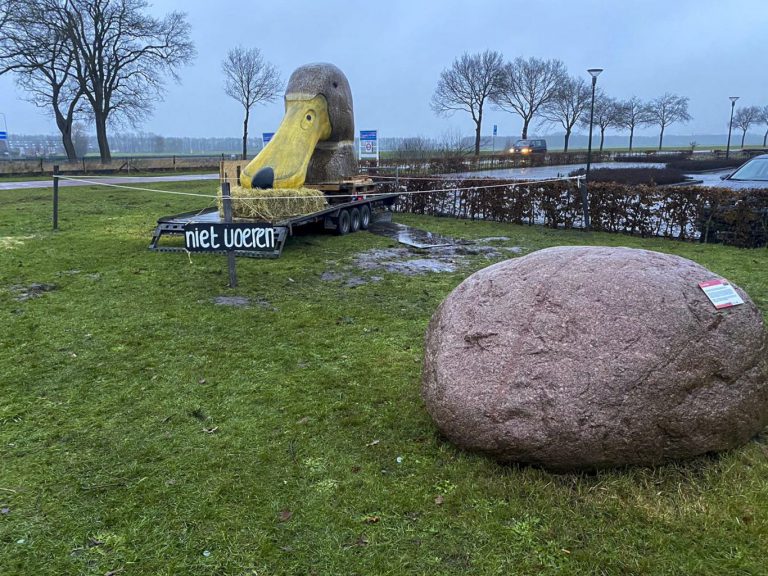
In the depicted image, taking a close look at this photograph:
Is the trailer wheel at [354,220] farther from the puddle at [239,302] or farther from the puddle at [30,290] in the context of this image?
the puddle at [30,290]

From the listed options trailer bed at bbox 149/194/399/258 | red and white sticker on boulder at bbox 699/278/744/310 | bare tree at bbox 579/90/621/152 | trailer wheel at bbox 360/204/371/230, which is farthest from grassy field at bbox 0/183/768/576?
bare tree at bbox 579/90/621/152

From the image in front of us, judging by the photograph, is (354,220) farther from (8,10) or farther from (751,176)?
(8,10)

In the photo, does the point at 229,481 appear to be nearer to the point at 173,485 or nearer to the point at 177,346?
the point at 173,485

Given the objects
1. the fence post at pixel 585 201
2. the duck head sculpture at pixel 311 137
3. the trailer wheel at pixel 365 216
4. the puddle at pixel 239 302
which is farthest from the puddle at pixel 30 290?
the fence post at pixel 585 201

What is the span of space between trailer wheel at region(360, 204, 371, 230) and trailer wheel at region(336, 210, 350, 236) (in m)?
0.81

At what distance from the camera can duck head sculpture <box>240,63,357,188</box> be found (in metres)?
11.1

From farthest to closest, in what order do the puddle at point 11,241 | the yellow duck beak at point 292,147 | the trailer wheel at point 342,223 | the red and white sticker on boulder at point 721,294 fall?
the trailer wheel at point 342,223
the yellow duck beak at point 292,147
the puddle at point 11,241
the red and white sticker on boulder at point 721,294

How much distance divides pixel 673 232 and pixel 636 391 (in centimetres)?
1009

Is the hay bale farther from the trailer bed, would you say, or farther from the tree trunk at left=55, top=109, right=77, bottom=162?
the tree trunk at left=55, top=109, right=77, bottom=162

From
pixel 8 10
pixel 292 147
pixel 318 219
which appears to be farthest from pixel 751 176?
pixel 8 10

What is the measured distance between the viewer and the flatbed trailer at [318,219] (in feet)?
31.2

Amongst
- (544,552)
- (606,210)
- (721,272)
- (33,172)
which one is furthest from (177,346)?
(33,172)

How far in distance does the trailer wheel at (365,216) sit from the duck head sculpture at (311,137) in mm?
867

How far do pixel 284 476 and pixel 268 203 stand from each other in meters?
7.71
